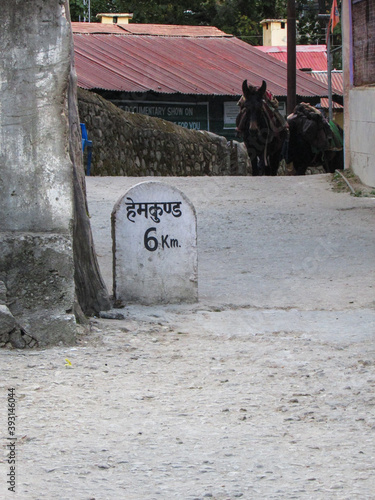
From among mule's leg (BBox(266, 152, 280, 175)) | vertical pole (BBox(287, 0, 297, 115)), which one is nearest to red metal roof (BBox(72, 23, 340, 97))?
vertical pole (BBox(287, 0, 297, 115))

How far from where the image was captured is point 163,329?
5719 millimetres

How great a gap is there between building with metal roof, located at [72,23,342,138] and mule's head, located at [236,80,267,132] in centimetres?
648

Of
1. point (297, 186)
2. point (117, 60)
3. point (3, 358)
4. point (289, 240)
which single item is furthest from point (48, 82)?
point (117, 60)

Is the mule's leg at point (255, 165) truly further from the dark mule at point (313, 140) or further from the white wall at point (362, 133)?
the white wall at point (362, 133)

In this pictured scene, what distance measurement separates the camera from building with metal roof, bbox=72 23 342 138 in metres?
23.0

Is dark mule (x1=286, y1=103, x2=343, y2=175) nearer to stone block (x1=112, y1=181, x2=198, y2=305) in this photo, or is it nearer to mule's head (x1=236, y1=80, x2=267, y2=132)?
mule's head (x1=236, y1=80, x2=267, y2=132)

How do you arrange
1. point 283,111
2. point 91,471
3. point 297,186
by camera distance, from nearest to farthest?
point 91,471 < point 297,186 < point 283,111

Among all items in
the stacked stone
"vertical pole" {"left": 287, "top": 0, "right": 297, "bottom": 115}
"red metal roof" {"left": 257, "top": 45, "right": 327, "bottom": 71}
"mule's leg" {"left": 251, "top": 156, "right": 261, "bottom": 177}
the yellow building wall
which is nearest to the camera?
the stacked stone

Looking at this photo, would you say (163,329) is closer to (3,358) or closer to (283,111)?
(3,358)

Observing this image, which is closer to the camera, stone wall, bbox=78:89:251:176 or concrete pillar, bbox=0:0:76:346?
concrete pillar, bbox=0:0:76:346

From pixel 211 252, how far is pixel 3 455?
5591mm

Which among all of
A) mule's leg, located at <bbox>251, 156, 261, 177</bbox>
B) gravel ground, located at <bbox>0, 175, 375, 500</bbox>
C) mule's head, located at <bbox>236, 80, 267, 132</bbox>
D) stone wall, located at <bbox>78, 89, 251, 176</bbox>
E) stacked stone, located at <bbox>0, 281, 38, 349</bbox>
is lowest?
gravel ground, located at <bbox>0, 175, 375, 500</bbox>

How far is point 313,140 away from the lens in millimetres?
17266

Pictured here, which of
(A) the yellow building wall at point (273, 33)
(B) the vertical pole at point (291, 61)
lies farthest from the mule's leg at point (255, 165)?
(A) the yellow building wall at point (273, 33)
